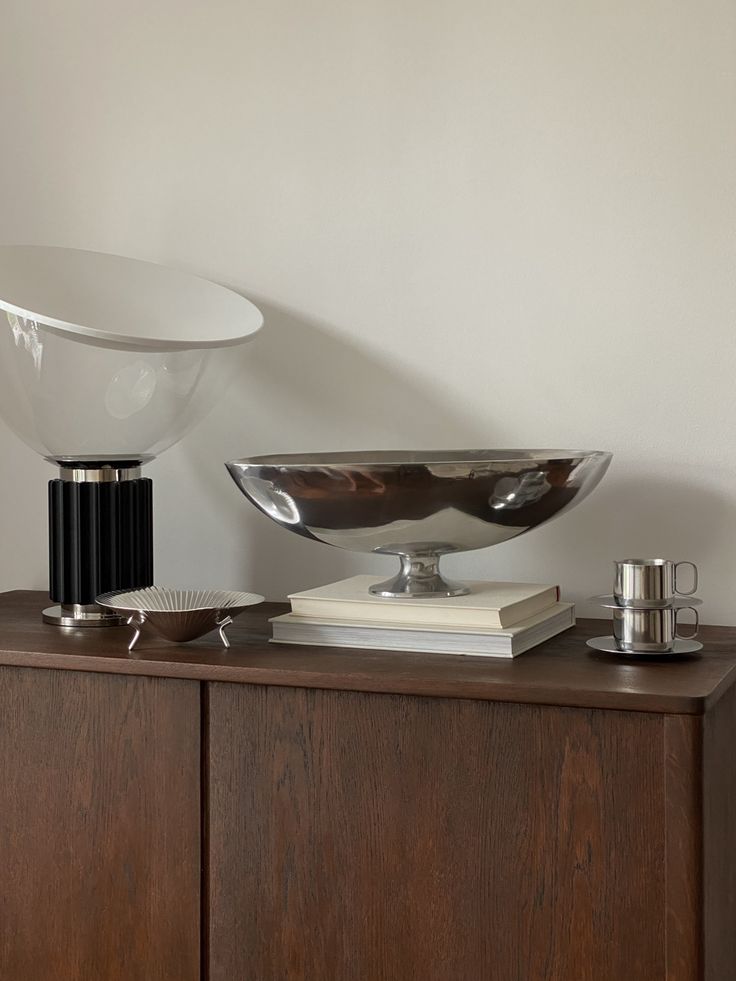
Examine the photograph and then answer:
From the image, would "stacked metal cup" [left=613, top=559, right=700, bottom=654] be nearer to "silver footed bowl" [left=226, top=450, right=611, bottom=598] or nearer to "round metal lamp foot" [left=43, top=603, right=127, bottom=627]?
"silver footed bowl" [left=226, top=450, right=611, bottom=598]

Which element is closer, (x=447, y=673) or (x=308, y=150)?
(x=447, y=673)

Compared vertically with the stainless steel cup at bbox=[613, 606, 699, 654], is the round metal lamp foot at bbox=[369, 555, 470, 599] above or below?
above

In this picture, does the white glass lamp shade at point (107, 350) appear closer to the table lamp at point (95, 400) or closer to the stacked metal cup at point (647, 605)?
the table lamp at point (95, 400)

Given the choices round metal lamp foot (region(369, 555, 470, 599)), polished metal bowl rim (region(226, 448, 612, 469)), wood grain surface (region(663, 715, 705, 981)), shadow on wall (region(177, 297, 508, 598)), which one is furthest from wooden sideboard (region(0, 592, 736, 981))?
shadow on wall (region(177, 297, 508, 598))

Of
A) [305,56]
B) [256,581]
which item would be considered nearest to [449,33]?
[305,56]

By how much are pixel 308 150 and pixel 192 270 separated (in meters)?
0.23

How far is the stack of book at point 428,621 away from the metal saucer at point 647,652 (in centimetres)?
7

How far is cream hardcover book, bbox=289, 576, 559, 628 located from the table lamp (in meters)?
0.27

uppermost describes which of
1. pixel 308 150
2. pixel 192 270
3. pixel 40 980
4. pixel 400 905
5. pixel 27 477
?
pixel 308 150

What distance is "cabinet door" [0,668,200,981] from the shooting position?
105cm

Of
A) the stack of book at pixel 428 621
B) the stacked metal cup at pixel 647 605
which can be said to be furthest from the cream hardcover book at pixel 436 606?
the stacked metal cup at pixel 647 605

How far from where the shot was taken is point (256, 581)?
1497mm

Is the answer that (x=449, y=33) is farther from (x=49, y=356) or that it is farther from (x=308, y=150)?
(x=49, y=356)

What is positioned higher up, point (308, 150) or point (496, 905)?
point (308, 150)
